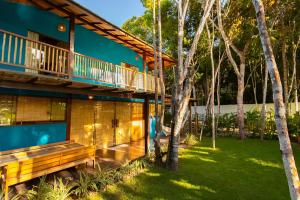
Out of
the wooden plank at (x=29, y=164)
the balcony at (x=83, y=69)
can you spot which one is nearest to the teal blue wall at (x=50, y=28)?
the balcony at (x=83, y=69)

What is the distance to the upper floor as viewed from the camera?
5959 millimetres

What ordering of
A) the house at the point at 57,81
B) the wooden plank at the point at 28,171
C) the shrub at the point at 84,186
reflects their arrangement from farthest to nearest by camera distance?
1. the house at the point at 57,81
2. the shrub at the point at 84,186
3. the wooden plank at the point at 28,171

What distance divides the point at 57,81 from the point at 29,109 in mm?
2532

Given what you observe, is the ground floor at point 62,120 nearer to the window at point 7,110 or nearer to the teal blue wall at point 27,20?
the window at point 7,110

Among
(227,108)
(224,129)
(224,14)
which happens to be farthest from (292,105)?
(224,14)

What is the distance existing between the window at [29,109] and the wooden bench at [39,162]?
1.45 m

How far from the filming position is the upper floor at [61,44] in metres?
5.96

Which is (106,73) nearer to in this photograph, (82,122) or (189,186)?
(82,122)

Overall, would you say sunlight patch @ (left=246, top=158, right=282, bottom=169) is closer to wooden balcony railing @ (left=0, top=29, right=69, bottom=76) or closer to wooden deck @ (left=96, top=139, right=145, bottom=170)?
wooden deck @ (left=96, top=139, right=145, bottom=170)

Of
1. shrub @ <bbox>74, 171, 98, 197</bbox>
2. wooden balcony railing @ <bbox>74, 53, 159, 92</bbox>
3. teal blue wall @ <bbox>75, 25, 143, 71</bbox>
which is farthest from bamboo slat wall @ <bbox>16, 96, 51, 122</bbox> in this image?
shrub @ <bbox>74, 171, 98, 197</bbox>

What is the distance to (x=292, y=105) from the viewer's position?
20.6 m

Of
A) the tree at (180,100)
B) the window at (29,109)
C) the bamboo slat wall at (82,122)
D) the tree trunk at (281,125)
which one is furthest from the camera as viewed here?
the bamboo slat wall at (82,122)

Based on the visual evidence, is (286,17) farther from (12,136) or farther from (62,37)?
(12,136)

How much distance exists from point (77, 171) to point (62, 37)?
5418mm
